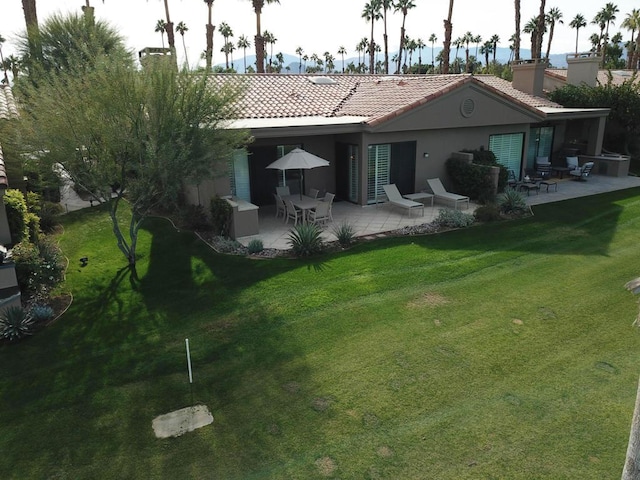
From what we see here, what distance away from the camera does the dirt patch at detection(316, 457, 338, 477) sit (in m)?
6.51

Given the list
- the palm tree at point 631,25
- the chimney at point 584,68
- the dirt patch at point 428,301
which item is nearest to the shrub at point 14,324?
the dirt patch at point 428,301

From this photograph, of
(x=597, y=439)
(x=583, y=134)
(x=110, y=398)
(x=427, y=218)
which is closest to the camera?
(x=597, y=439)

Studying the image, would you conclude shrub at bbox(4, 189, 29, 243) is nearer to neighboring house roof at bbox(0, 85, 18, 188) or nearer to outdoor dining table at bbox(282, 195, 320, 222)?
neighboring house roof at bbox(0, 85, 18, 188)

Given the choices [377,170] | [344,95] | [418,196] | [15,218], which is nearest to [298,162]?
[377,170]

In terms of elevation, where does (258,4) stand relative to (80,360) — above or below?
above

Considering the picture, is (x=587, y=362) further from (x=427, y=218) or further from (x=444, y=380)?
(x=427, y=218)

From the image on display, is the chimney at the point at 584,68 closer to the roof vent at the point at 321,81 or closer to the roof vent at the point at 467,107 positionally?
the roof vent at the point at 467,107

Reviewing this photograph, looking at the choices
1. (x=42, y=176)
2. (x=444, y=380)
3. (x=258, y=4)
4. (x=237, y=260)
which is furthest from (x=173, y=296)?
(x=258, y=4)

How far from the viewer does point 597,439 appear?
6.93 metres

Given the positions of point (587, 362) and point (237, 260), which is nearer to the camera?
point (587, 362)

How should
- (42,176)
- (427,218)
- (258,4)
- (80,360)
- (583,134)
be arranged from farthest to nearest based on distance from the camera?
1. (258,4)
2. (583,134)
3. (427,218)
4. (42,176)
5. (80,360)

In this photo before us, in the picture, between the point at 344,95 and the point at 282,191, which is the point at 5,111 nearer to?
the point at 282,191

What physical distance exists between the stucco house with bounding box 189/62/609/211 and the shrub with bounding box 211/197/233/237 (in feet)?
3.20

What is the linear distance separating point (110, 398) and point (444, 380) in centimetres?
544
